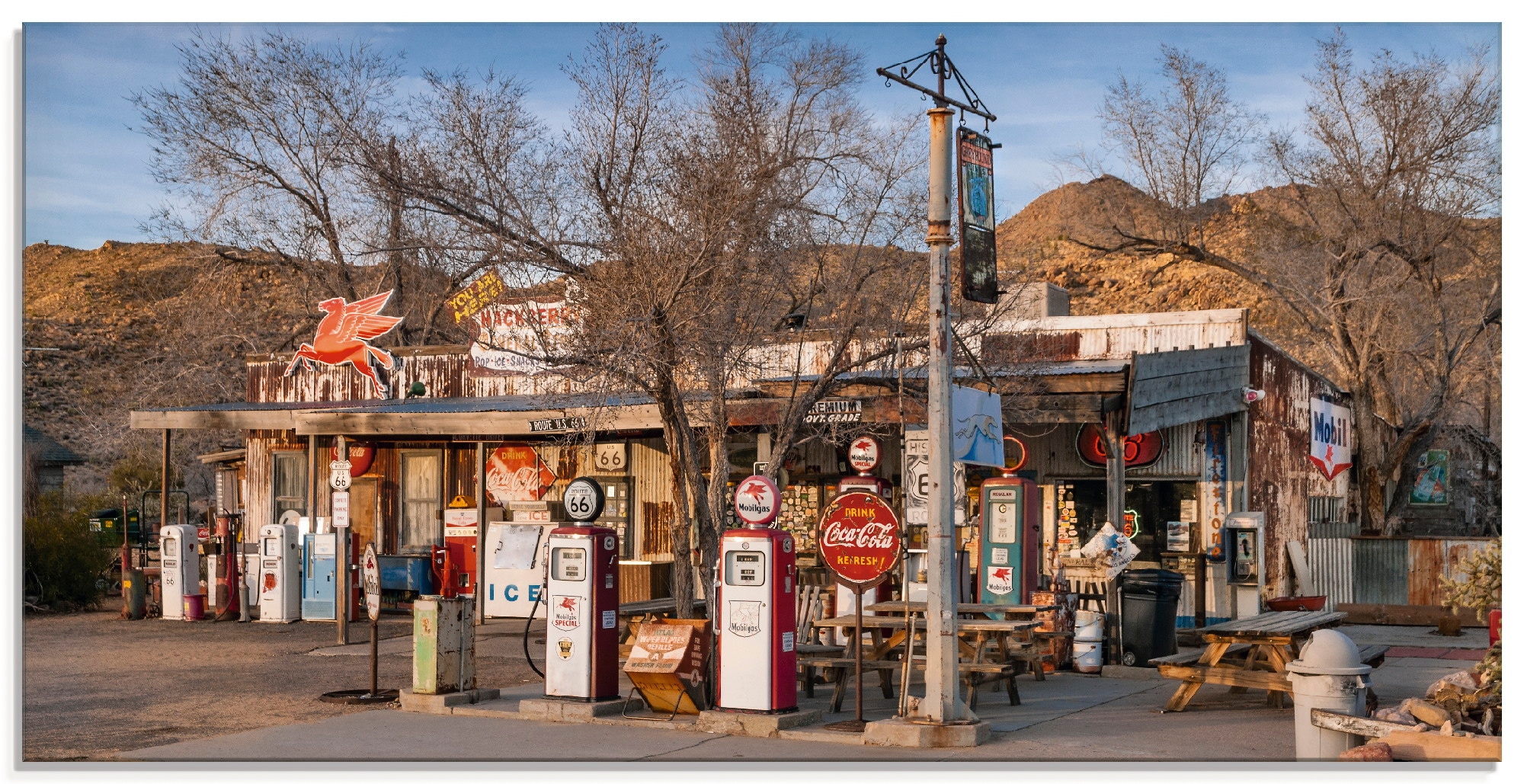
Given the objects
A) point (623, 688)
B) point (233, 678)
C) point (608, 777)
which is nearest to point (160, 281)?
point (233, 678)

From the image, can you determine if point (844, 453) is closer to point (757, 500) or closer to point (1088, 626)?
point (1088, 626)

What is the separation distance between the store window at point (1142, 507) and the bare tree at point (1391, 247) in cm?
661

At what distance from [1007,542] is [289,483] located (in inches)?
499

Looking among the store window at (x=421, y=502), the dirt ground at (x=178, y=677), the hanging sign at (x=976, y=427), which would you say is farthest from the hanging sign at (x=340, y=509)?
the hanging sign at (x=976, y=427)

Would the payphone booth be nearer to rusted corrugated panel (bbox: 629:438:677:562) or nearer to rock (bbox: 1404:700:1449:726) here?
rock (bbox: 1404:700:1449:726)

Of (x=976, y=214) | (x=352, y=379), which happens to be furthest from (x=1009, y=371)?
(x=352, y=379)

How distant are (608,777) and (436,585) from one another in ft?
39.4

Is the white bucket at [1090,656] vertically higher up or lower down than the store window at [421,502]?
lower down

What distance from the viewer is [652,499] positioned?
1936 centimetres

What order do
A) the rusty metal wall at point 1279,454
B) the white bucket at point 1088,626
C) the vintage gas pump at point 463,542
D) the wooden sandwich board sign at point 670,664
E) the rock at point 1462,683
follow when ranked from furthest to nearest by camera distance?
the vintage gas pump at point 463,542
the rusty metal wall at point 1279,454
the white bucket at point 1088,626
the wooden sandwich board sign at point 670,664
the rock at point 1462,683

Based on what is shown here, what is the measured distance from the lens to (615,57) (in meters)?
13.1

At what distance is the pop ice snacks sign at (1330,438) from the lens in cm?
2025

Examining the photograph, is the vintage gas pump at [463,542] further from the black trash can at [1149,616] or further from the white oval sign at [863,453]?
the black trash can at [1149,616]

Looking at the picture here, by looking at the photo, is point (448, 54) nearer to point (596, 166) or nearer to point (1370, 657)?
point (596, 166)
